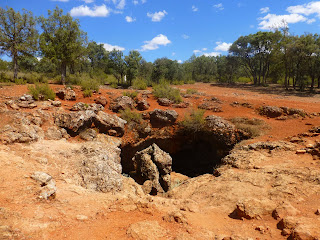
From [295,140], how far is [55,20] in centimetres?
1736

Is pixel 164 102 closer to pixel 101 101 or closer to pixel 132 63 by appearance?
pixel 101 101

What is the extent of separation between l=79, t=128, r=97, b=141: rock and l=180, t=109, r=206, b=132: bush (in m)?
4.84

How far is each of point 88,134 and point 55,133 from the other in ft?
4.42

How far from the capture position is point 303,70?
68.6 feet

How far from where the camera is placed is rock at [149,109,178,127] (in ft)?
35.5

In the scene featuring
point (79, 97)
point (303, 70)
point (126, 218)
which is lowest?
point (126, 218)

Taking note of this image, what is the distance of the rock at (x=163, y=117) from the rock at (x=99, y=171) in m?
4.66

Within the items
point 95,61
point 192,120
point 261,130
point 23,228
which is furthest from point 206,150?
point 95,61

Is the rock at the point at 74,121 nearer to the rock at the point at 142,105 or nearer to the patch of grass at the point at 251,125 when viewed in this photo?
the rock at the point at 142,105

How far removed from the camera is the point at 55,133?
7.53m

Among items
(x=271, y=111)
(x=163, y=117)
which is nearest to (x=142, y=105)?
(x=163, y=117)

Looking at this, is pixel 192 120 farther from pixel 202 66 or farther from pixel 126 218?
pixel 202 66

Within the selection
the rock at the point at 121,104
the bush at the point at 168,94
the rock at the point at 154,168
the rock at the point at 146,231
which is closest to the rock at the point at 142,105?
the rock at the point at 121,104

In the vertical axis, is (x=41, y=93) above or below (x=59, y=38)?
below
